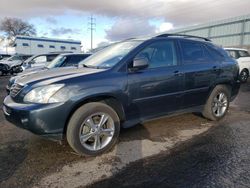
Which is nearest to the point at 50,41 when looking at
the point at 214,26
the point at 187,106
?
the point at 214,26

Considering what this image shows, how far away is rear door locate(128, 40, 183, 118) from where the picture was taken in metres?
4.45

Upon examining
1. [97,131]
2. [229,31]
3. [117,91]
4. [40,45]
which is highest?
[229,31]

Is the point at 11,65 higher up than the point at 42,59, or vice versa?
the point at 42,59

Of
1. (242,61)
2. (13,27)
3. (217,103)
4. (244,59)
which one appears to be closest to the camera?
(217,103)

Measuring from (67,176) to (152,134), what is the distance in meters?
2.04

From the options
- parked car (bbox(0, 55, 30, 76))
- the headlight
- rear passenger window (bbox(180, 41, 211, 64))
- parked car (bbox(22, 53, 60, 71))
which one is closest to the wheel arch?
the headlight

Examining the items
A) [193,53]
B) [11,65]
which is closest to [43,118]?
[193,53]

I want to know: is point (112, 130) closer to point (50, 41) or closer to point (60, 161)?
point (60, 161)

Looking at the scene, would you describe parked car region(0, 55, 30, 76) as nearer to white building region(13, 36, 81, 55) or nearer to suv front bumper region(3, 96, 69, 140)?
suv front bumper region(3, 96, 69, 140)

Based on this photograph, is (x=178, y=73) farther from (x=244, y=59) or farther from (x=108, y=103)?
(x=244, y=59)

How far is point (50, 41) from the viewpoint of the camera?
48.3 metres

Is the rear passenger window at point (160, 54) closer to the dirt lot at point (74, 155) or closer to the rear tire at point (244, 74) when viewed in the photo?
the dirt lot at point (74, 155)

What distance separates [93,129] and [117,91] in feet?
2.27

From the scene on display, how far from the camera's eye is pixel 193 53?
17.8 ft
